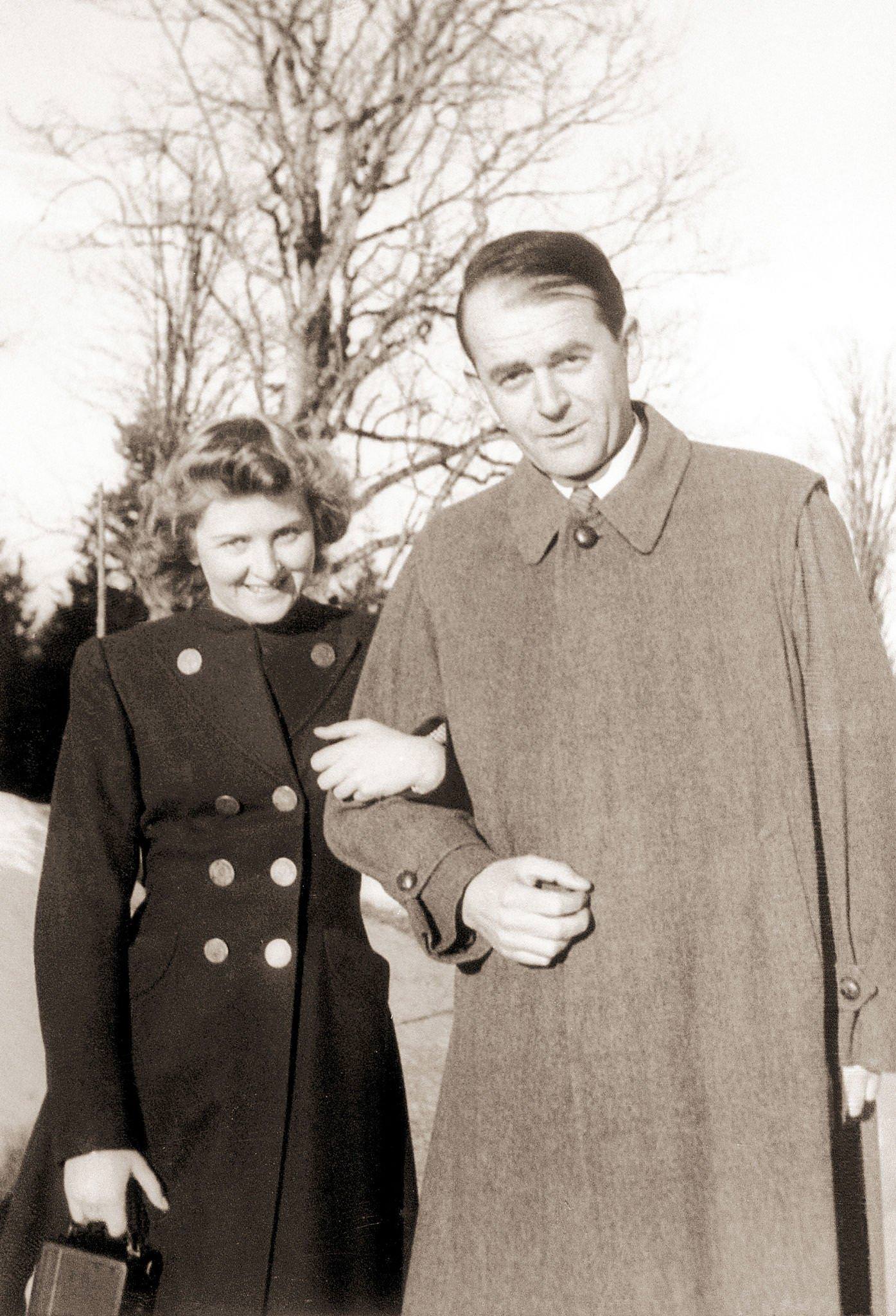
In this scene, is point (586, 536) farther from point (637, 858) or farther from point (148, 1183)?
point (148, 1183)

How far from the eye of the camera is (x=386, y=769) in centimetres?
172

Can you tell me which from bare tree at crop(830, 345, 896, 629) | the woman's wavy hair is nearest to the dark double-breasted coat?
the woman's wavy hair

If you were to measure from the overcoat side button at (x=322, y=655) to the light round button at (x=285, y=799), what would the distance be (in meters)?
0.24

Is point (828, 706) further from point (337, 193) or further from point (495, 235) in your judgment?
point (337, 193)

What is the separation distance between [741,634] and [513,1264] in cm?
91

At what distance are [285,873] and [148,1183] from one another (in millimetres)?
503

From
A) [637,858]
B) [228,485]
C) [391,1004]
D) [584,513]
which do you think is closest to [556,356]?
[584,513]

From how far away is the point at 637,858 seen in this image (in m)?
1.60

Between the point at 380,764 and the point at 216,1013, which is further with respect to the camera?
the point at 216,1013

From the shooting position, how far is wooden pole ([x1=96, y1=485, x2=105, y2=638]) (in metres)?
2.42

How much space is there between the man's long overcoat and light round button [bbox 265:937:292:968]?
212 mm

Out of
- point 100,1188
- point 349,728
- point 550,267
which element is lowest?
point 100,1188

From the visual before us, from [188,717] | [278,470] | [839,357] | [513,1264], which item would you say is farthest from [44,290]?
[513,1264]

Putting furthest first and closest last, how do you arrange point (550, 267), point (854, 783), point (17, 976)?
point (17, 976), point (550, 267), point (854, 783)
